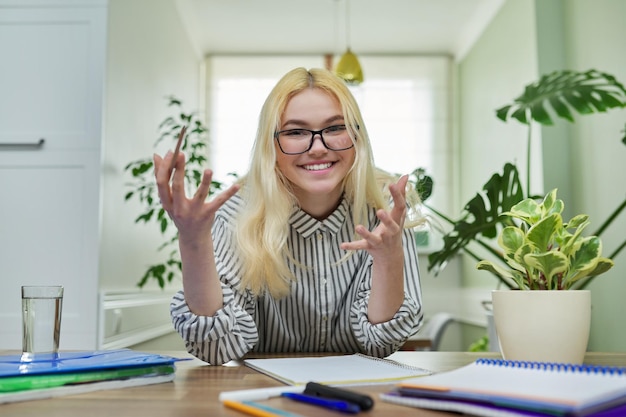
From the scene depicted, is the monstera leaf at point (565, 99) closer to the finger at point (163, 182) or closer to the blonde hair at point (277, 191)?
the blonde hair at point (277, 191)

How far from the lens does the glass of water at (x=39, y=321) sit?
95 centimetres

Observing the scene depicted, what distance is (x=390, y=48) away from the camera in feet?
19.9

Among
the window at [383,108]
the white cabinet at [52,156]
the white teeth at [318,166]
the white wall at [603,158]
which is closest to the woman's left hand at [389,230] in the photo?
the white teeth at [318,166]

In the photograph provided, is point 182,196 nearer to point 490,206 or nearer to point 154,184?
point 490,206

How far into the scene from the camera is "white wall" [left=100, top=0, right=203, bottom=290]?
3037 millimetres

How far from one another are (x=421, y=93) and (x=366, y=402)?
5690 mm

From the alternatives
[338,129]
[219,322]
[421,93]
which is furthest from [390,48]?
[219,322]

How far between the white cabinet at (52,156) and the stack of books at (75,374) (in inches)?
75.0

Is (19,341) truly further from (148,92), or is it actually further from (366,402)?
(366,402)

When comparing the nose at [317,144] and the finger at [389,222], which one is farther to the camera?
the nose at [317,144]

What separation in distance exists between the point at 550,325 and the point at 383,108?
5230 millimetres

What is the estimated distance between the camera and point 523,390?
65cm

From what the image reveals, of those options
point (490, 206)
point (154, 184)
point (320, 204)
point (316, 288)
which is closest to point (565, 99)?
point (490, 206)

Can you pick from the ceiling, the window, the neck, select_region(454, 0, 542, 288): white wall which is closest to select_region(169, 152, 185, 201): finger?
the neck
